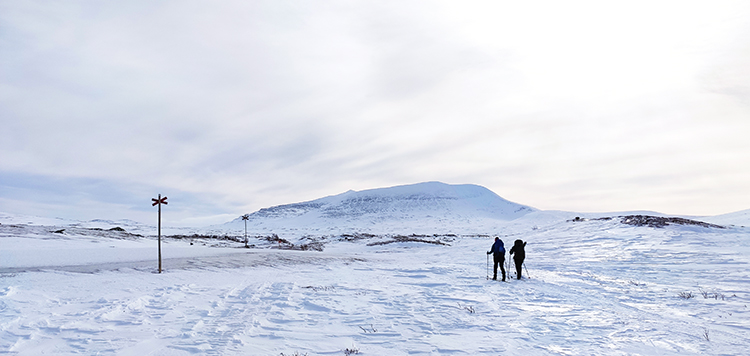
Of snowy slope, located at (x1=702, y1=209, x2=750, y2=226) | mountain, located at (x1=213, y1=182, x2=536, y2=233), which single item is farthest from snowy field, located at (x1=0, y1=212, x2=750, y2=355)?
mountain, located at (x1=213, y1=182, x2=536, y2=233)

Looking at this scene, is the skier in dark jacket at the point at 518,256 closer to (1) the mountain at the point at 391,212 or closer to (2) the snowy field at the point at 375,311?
(2) the snowy field at the point at 375,311

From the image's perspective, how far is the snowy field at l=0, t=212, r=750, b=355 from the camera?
6.72m

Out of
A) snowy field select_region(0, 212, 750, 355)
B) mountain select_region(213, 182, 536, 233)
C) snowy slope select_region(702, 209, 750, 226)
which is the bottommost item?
snowy field select_region(0, 212, 750, 355)

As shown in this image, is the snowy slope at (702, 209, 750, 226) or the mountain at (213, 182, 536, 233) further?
the mountain at (213, 182, 536, 233)

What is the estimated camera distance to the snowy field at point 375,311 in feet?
22.1

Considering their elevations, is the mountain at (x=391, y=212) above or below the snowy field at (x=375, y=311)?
above

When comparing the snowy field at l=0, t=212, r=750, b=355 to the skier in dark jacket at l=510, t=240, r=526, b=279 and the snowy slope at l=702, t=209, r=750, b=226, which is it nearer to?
the skier in dark jacket at l=510, t=240, r=526, b=279

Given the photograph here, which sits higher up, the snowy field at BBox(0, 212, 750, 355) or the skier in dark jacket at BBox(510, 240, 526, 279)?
the skier in dark jacket at BBox(510, 240, 526, 279)

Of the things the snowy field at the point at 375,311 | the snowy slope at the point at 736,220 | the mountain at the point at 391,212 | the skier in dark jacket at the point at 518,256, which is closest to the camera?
the snowy field at the point at 375,311

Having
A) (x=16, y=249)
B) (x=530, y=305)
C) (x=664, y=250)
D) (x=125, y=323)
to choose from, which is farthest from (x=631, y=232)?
(x=16, y=249)

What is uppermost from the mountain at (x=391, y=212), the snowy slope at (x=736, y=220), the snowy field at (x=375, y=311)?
the mountain at (x=391, y=212)

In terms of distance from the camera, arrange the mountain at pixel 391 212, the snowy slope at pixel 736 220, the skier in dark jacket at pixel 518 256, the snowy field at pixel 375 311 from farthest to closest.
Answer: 1. the mountain at pixel 391 212
2. the snowy slope at pixel 736 220
3. the skier in dark jacket at pixel 518 256
4. the snowy field at pixel 375 311

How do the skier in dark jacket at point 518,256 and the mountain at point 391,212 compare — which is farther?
the mountain at point 391,212

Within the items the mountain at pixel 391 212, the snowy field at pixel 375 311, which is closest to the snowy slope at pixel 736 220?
the snowy field at pixel 375 311
